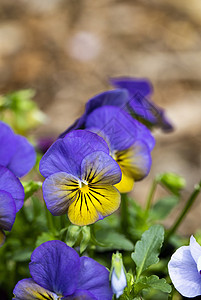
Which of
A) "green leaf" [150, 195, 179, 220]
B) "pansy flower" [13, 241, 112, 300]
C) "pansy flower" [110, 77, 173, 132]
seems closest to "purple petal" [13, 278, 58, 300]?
"pansy flower" [13, 241, 112, 300]

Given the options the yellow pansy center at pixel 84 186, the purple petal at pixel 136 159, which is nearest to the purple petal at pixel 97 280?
the yellow pansy center at pixel 84 186

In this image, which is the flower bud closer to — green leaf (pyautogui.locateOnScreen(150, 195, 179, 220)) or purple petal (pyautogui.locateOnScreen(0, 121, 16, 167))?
purple petal (pyautogui.locateOnScreen(0, 121, 16, 167))

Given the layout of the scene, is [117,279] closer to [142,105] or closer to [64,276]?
[64,276]

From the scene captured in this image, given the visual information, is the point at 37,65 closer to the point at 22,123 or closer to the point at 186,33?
the point at 186,33

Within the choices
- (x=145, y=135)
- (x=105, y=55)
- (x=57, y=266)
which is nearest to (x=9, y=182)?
(x=57, y=266)

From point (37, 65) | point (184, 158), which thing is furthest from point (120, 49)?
point (184, 158)

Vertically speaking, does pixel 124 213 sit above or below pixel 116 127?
Answer: below
